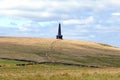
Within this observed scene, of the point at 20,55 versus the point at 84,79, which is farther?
the point at 20,55

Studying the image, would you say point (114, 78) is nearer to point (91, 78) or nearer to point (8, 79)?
point (91, 78)

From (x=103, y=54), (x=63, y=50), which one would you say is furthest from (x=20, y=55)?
(x=103, y=54)

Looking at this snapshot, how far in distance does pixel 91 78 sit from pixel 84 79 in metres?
0.84

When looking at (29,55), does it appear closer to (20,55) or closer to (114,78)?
(20,55)

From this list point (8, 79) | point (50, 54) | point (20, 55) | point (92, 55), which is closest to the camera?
point (8, 79)

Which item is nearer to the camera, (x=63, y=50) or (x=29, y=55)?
(x=29, y=55)

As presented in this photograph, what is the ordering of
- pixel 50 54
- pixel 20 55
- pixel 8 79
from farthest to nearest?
1. pixel 50 54
2. pixel 20 55
3. pixel 8 79

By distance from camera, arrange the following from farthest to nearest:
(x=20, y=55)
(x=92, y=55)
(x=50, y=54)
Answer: (x=92, y=55) → (x=50, y=54) → (x=20, y=55)

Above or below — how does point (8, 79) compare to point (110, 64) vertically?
above

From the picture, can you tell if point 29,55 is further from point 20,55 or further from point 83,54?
point 83,54

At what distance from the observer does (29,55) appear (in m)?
89.6

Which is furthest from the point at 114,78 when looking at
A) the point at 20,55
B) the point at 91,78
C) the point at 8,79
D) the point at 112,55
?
the point at 112,55

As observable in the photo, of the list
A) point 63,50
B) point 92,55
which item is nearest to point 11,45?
point 63,50

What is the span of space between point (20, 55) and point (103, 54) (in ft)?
90.5
